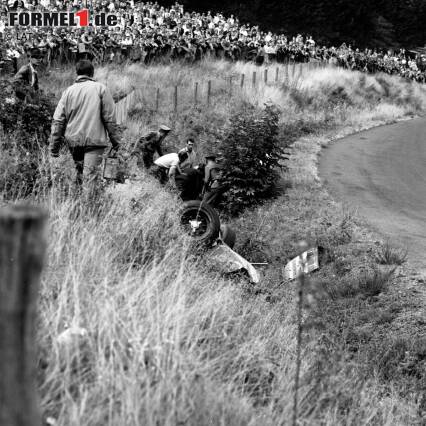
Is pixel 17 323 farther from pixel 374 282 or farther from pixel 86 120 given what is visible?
pixel 374 282

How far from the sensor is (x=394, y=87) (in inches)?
1539

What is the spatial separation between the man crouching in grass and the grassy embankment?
60 cm

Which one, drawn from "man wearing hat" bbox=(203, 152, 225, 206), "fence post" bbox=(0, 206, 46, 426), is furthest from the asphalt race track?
"fence post" bbox=(0, 206, 46, 426)

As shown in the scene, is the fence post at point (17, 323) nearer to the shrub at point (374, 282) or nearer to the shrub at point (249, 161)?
the shrub at point (374, 282)

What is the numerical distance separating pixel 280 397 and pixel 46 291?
4.77ft

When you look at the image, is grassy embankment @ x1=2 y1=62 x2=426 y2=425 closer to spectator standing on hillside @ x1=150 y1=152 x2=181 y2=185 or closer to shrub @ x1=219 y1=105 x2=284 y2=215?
spectator standing on hillside @ x1=150 y1=152 x2=181 y2=185

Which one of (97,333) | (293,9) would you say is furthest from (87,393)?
(293,9)

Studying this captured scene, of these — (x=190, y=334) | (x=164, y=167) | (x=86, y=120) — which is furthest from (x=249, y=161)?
(x=190, y=334)

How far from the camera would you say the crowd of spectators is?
82.8 feet

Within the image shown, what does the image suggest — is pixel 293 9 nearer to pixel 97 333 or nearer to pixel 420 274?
pixel 420 274

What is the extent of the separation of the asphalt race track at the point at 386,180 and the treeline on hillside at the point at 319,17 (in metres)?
35.5

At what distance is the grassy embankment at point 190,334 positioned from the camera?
3377 mm

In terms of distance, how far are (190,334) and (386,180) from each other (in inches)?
562

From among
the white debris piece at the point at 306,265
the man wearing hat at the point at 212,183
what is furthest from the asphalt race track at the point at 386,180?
the man wearing hat at the point at 212,183
